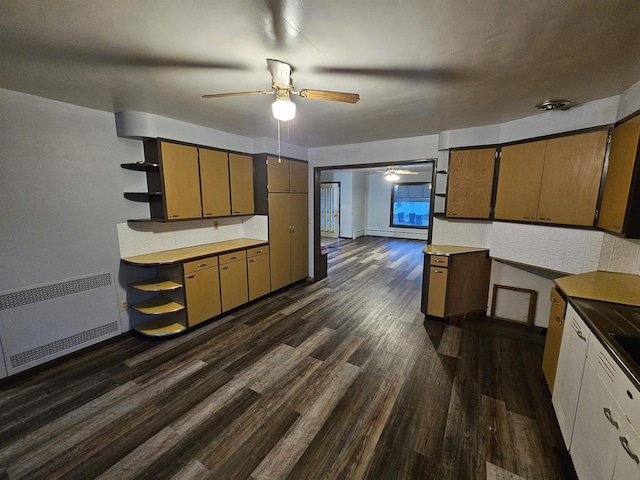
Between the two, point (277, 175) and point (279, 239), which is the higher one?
point (277, 175)

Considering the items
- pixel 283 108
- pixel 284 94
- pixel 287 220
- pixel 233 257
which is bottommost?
pixel 233 257

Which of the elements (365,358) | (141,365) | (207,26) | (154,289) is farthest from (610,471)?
(154,289)

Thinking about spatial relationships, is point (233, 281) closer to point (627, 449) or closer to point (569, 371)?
point (569, 371)

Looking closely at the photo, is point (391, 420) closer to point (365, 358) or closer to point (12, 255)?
point (365, 358)

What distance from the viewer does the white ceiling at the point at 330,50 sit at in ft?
4.06

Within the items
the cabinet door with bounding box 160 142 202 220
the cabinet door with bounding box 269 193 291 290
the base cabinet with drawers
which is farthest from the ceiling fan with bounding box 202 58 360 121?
the cabinet door with bounding box 269 193 291 290

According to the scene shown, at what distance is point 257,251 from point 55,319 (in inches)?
86.7

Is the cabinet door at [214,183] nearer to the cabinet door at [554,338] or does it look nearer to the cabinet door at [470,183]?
the cabinet door at [470,183]

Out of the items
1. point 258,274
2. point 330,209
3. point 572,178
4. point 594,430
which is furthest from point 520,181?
point 330,209

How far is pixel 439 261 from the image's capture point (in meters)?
3.27

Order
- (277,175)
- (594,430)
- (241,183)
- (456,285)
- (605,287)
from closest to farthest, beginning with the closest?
(594,430) < (605,287) < (456,285) < (241,183) < (277,175)

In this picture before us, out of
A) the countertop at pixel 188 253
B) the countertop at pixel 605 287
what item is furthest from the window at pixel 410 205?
the countertop at pixel 605 287

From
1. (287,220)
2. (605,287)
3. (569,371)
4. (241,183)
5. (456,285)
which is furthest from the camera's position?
(287,220)

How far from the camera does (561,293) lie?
2076 millimetres
